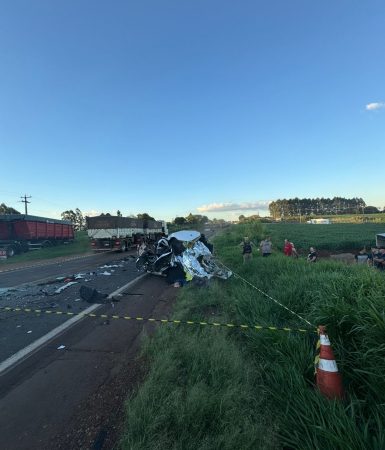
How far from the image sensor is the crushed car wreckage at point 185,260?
9.91 meters

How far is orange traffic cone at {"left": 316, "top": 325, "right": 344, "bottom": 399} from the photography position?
9.71 feet

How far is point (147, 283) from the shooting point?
415 inches

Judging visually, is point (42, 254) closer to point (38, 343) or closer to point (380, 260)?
point (38, 343)

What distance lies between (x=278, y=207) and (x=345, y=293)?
177994 millimetres

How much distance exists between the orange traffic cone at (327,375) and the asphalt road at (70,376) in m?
2.03

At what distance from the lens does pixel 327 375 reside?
3.01 m

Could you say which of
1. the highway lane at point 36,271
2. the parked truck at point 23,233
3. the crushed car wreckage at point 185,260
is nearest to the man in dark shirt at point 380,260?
the crushed car wreckage at point 185,260

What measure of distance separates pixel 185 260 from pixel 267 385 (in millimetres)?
6800

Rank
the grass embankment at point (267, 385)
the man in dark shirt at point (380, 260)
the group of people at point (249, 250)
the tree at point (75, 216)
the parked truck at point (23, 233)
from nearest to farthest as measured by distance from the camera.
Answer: the grass embankment at point (267, 385), the man in dark shirt at point (380, 260), the group of people at point (249, 250), the parked truck at point (23, 233), the tree at point (75, 216)

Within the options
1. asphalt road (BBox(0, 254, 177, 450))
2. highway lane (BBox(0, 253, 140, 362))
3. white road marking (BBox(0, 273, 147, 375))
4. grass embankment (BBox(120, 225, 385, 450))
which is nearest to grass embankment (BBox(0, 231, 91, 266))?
highway lane (BBox(0, 253, 140, 362))

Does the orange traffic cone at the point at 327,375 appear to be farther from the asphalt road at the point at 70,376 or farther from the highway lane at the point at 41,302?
the highway lane at the point at 41,302

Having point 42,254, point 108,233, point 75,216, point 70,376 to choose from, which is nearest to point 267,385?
point 70,376

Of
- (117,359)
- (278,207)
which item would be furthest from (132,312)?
(278,207)

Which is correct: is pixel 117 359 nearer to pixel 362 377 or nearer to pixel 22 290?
pixel 362 377
